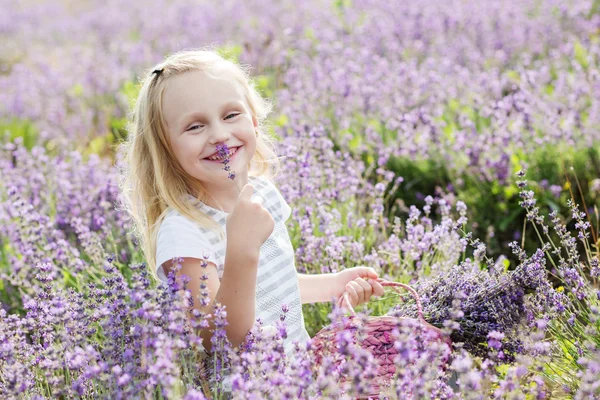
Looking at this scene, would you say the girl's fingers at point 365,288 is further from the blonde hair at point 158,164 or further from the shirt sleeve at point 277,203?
the blonde hair at point 158,164

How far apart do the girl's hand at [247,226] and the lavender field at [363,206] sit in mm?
219

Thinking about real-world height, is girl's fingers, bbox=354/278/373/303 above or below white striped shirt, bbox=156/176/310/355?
below

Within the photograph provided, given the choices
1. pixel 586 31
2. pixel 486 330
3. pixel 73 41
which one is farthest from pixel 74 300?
pixel 73 41

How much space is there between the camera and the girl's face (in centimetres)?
238

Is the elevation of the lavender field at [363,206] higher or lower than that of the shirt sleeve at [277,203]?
lower

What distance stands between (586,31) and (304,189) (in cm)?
412

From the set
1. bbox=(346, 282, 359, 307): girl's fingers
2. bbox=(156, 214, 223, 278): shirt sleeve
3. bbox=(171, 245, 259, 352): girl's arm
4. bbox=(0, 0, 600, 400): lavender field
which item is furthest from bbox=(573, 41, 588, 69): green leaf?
bbox=(171, 245, 259, 352): girl's arm

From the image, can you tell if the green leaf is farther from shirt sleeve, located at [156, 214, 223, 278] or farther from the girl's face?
shirt sleeve, located at [156, 214, 223, 278]

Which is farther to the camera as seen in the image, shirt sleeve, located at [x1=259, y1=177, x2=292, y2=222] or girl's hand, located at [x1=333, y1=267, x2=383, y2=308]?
shirt sleeve, located at [x1=259, y1=177, x2=292, y2=222]

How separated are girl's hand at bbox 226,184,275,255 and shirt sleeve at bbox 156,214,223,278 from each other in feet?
0.45

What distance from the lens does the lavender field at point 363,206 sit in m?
1.86

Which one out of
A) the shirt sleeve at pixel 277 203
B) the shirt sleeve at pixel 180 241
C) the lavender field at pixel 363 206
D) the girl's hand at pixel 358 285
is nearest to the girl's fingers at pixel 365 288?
the girl's hand at pixel 358 285

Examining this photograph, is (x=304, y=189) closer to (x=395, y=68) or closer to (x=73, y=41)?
(x=395, y=68)

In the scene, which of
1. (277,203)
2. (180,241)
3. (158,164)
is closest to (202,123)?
(158,164)
